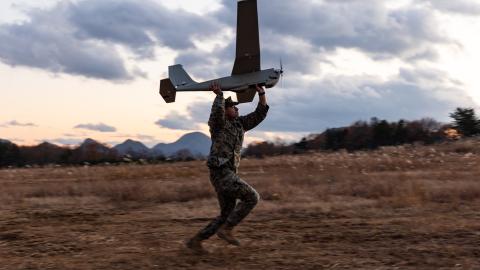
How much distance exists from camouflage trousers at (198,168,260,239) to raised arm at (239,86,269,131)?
0.73 metres

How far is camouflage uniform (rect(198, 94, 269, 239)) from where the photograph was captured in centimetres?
730

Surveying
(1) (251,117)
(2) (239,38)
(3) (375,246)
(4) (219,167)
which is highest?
(2) (239,38)

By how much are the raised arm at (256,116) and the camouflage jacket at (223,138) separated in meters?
0.14

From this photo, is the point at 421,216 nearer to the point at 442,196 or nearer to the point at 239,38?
the point at 442,196

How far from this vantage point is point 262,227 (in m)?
9.51

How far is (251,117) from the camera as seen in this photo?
7730 mm

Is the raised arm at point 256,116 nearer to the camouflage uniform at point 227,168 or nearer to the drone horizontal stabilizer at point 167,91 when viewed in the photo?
the camouflage uniform at point 227,168

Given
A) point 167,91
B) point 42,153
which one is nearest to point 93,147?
point 42,153

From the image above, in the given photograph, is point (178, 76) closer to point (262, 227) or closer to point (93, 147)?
point (262, 227)

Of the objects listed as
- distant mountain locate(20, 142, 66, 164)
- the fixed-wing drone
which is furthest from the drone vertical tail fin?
distant mountain locate(20, 142, 66, 164)

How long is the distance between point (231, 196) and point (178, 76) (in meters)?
2.98

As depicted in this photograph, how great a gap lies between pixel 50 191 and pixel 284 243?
9.43 m

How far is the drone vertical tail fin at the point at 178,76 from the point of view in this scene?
943 centimetres

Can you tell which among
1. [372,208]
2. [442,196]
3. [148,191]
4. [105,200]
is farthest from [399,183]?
[105,200]
